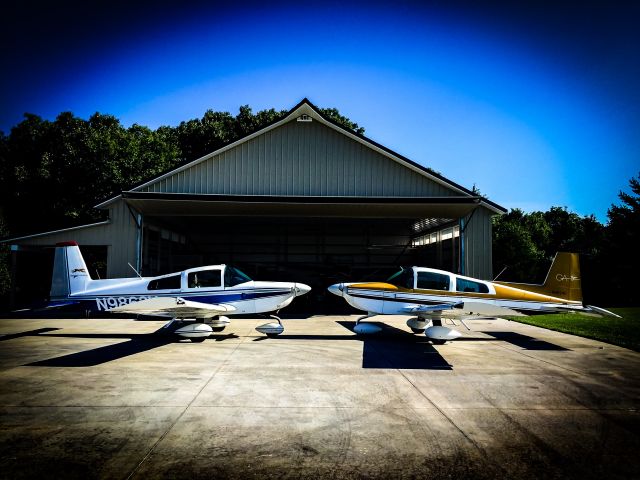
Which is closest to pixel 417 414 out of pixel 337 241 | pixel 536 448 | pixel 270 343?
pixel 536 448

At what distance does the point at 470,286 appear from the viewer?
10.7 m

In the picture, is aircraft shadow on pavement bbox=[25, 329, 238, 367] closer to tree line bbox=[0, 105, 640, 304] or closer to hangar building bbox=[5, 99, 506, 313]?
hangar building bbox=[5, 99, 506, 313]

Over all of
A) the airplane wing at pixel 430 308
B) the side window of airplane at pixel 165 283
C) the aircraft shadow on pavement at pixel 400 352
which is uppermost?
the side window of airplane at pixel 165 283

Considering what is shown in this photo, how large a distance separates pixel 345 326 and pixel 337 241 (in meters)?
14.9

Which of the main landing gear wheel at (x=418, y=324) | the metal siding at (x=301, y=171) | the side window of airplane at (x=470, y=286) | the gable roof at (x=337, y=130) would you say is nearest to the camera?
the side window of airplane at (x=470, y=286)

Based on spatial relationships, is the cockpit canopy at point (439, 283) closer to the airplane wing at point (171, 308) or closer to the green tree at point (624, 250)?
the airplane wing at point (171, 308)

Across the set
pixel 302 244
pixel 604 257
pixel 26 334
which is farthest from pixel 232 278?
pixel 604 257

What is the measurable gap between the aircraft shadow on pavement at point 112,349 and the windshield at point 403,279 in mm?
4969

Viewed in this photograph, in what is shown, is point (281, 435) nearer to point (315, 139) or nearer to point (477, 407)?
point (477, 407)

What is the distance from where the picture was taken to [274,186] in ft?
55.5

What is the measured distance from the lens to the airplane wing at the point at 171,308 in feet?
28.9

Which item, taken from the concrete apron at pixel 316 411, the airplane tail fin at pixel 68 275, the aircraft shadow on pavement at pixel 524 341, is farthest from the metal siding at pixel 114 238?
the aircraft shadow on pavement at pixel 524 341

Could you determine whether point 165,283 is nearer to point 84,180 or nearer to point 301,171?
point 301,171

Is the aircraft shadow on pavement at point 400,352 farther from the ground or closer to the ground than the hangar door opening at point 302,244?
closer to the ground
